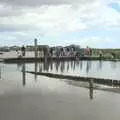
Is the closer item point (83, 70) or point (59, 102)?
point (59, 102)

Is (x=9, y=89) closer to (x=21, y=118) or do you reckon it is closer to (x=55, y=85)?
(x=55, y=85)

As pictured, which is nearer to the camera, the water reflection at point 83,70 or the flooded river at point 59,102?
the flooded river at point 59,102

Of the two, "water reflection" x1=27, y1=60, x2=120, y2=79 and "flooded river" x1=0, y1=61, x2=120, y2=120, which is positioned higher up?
"flooded river" x1=0, y1=61, x2=120, y2=120

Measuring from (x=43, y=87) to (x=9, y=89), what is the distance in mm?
4356

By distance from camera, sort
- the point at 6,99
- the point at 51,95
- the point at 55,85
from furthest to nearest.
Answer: the point at 55,85 < the point at 51,95 < the point at 6,99

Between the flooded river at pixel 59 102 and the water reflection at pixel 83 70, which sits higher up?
the flooded river at pixel 59 102

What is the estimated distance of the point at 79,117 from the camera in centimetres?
3009

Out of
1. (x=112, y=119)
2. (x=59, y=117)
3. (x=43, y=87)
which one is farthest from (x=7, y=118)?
(x=43, y=87)

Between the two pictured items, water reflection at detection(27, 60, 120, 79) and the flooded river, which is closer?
the flooded river

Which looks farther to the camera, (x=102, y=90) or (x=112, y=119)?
(x=102, y=90)

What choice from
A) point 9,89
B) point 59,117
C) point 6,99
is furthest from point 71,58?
point 59,117

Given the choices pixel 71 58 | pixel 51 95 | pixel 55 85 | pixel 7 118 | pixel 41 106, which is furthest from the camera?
pixel 71 58

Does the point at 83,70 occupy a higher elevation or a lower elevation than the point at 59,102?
lower

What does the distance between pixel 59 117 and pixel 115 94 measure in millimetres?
11514
